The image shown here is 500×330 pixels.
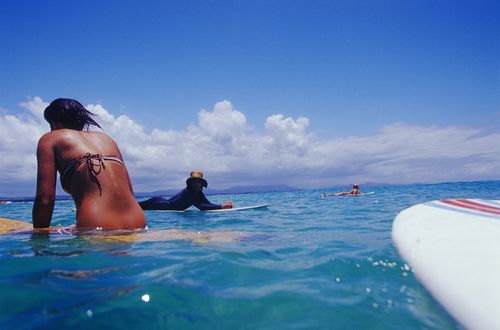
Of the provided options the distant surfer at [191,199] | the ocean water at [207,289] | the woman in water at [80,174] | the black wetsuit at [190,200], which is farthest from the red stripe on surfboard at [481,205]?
the black wetsuit at [190,200]

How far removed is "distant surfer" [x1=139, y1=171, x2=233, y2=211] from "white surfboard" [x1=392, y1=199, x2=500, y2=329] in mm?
6224

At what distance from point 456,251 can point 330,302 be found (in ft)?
2.84

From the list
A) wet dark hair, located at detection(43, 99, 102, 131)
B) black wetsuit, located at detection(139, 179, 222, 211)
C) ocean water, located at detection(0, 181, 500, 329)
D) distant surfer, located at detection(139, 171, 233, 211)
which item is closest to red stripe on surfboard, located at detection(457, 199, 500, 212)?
ocean water, located at detection(0, 181, 500, 329)

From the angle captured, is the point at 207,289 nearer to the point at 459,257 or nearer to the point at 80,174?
the point at 459,257

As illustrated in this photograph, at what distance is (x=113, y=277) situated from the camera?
2088 mm

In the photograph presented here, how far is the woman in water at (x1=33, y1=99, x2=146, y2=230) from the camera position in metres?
3.11

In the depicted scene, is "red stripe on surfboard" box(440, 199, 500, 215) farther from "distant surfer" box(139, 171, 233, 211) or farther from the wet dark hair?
"distant surfer" box(139, 171, 233, 211)

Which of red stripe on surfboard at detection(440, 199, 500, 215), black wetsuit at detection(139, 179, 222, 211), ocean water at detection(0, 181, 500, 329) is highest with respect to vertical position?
black wetsuit at detection(139, 179, 222, 211)

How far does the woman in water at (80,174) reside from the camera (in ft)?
10.2

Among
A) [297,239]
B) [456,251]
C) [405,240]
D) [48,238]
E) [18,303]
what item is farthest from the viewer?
[297,239]

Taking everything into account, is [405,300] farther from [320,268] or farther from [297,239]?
[297,239]

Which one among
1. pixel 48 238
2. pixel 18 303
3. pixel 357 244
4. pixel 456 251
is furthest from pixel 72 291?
pixel 357 244

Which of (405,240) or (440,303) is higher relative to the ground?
(405,240)

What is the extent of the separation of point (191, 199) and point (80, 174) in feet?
20.0
